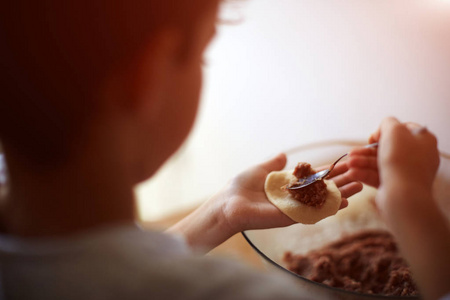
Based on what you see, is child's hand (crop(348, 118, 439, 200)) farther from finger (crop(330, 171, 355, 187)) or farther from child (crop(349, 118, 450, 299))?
finger (crop(330, 171, 355, 187))

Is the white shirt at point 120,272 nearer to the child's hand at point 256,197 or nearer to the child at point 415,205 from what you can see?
the child at point 415,205

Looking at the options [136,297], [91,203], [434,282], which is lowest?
[434,282]

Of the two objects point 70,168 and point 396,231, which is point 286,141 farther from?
point 70,168

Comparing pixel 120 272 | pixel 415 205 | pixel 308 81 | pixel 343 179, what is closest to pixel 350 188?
pixel 343 179

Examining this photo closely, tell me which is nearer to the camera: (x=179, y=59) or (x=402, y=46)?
(x=179, y=59)

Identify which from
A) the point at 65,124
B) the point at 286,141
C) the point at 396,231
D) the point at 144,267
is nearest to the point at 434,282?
the point at 396,231

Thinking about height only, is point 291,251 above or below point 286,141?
below

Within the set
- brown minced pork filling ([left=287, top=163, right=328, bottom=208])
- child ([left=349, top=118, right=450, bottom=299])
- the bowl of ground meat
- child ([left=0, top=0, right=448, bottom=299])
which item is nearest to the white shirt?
child ([left=0, top=0, right=448, bottom=299])
